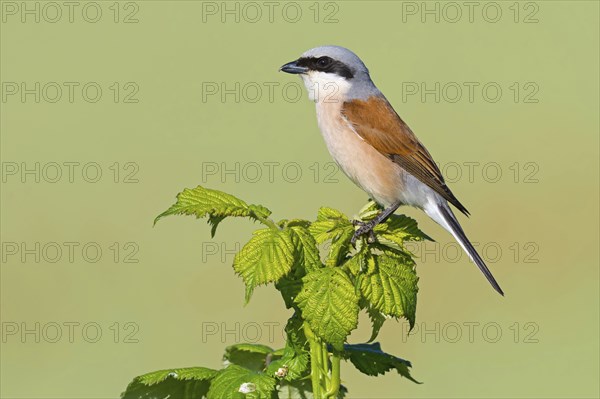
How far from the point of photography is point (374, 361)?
9.08 feet

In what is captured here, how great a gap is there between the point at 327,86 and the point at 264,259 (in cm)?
237

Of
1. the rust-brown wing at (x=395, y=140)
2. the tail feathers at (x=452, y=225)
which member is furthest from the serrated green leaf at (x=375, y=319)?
the rust-brown wing at (x=395, y=140)

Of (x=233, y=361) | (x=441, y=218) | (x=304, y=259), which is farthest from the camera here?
(x=441, y=218)

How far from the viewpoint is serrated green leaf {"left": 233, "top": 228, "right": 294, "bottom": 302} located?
2328mm

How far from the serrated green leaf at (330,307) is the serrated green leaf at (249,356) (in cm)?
47

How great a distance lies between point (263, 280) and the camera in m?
2.32

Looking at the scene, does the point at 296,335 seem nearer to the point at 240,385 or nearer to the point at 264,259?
the point at 240,385

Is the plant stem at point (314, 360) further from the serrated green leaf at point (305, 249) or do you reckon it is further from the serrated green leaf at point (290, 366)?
the serrated green leaf at point (305, 249)

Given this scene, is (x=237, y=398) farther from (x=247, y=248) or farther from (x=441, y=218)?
(x=441, y=218)

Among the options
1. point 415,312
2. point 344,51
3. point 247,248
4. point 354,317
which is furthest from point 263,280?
point 344,51

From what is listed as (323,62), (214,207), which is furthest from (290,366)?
(323,62)

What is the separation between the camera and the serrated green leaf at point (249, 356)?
9.20ft

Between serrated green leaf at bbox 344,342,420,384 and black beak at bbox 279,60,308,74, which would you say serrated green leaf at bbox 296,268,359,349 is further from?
black beak at bbox 279,60,308,74

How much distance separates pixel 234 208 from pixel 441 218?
1.93 m
